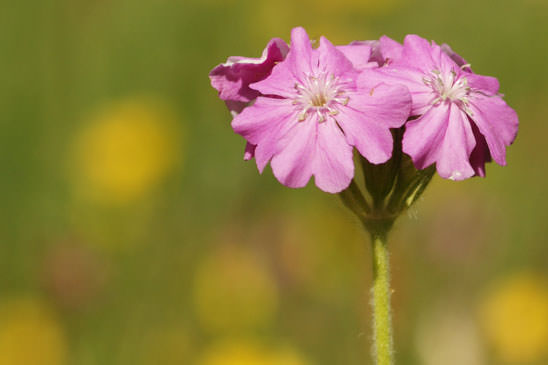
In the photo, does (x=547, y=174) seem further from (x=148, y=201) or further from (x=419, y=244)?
(x=148, y=201)

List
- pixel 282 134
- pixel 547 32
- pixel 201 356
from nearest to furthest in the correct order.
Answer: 1. pixel 282 134
2. pixel 201 356
3. pixel 547 32

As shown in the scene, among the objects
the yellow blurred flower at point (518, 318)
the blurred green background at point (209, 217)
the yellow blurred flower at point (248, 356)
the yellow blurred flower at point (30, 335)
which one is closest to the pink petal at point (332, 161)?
the blurred green background at point (209, 217)

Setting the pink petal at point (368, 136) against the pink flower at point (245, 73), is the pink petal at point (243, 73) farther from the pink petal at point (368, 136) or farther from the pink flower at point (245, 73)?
the pink petal at point (368, 136)

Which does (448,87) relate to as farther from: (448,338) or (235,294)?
(235,294)

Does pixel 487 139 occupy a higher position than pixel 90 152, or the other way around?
pixel 487 139

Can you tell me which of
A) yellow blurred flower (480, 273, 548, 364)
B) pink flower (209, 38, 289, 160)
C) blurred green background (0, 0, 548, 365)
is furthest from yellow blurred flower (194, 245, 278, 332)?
pink flower (209, 38, 289, 160)

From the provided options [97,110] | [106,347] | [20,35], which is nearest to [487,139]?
[106,347]

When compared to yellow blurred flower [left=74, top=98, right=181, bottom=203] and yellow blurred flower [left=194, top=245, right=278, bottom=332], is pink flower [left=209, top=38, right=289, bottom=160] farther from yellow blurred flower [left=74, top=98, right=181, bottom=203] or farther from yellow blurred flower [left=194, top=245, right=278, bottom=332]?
yellow blurred flower [left=74, top=98, right=181, bottom=203]
